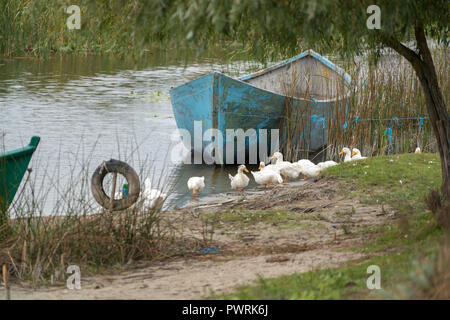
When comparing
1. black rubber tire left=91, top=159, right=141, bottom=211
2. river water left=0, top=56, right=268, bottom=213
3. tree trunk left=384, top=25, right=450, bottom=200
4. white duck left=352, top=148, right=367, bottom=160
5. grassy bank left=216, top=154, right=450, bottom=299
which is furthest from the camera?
river water left=0, top=56, right=268, bottom=213

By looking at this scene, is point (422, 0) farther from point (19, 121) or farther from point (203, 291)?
point (19, 121)

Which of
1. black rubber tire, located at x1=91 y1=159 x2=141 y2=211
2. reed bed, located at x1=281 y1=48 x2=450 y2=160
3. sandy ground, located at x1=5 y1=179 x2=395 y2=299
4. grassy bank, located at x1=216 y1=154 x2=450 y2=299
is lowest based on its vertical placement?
sandy ground, located at x1=5 y1=179 x2=395 y2=299

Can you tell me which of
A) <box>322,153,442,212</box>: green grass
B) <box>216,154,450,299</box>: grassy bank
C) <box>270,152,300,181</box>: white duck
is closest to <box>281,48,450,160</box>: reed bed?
<box>270,152,300,181</box>: white duck

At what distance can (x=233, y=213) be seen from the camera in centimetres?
873

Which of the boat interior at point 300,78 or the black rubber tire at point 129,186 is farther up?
the boat interior at point 300,78

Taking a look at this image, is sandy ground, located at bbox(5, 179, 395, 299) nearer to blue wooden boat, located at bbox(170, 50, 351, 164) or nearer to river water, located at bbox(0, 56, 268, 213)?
river water, located at bbox(0, 56, 268, 213)

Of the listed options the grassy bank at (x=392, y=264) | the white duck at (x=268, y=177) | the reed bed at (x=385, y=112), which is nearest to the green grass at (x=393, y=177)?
the grassy bank at (x=392, y=264)

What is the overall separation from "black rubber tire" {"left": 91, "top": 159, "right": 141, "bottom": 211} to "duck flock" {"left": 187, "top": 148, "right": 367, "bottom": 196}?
3218 mm

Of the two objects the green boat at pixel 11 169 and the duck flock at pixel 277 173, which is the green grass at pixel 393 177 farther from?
the green boat at pixel 11 169

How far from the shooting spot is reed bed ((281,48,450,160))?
41.0 ft

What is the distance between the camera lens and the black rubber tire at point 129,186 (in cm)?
684

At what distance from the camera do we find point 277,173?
11.2 meters

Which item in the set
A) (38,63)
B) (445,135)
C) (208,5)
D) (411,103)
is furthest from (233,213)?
(38,63)

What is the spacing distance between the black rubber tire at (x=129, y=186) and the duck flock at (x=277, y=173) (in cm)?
322
